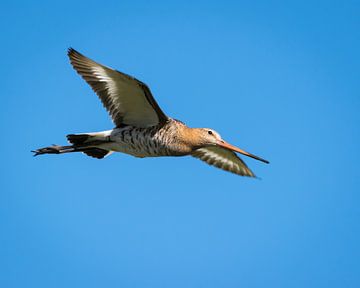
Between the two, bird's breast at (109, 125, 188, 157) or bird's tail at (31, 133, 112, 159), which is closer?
bird's breast at (109, 125, 188, 157)

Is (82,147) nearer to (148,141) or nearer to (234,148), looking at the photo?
(148,141)

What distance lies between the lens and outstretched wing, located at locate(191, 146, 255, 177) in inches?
565

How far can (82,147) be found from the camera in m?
12.9

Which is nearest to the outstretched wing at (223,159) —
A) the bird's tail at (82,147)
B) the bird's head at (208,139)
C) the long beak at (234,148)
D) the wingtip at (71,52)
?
the long beak at (234,148)

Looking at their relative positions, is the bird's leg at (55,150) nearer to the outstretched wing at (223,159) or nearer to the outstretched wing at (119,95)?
the outstretched wing at (119,95)

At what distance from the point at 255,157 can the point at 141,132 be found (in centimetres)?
228

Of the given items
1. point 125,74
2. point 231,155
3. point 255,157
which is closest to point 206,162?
point 231,155

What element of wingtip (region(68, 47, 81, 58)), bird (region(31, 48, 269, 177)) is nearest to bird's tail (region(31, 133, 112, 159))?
bird (region(31, 48, 269, 177))

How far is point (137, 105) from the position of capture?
12305 mm

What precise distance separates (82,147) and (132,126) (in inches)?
42.4

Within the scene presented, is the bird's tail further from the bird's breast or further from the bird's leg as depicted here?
the bird's breast

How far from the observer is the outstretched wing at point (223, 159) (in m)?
14.4

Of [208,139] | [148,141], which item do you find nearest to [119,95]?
[148,141]

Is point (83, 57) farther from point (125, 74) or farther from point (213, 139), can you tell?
point (213, 139)
